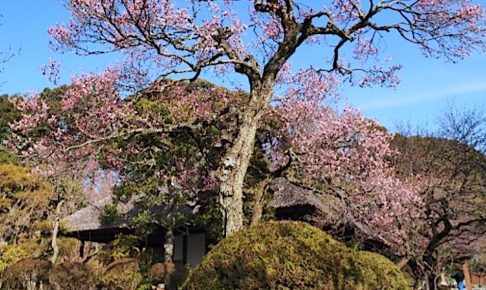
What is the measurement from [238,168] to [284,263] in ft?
7.19

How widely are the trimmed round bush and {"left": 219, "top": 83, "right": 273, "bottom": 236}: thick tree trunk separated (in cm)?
143

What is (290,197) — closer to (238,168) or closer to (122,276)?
(122,276)

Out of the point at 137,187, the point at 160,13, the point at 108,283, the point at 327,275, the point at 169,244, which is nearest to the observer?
the point at 327,275

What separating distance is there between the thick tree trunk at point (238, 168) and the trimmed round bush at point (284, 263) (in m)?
1.43

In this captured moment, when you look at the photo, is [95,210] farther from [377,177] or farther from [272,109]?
[377,177]

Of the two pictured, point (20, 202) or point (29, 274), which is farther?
point (20, 202)

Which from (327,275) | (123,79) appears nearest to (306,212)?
(123,79)

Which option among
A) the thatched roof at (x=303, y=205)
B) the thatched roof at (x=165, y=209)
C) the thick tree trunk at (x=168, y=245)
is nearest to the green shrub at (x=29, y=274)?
the thatched roof at (x=165, y=209)

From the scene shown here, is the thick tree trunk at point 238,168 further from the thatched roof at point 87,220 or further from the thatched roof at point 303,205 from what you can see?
the thatched roof at point 87,220

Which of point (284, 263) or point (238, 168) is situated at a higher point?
point (238, 168)

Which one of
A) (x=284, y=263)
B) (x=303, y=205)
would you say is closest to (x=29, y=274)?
(x=303, y=205)

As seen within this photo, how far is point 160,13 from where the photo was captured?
688 centimetres

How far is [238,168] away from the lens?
6.70m

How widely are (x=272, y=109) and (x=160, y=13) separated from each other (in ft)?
14.6
